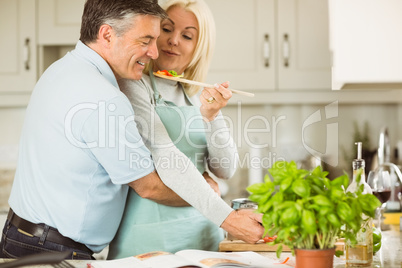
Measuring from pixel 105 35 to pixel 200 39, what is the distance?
411mm

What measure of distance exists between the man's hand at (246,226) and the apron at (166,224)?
198 millimetres

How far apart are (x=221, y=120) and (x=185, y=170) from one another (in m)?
0.42

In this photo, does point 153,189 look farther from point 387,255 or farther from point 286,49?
point 286,49

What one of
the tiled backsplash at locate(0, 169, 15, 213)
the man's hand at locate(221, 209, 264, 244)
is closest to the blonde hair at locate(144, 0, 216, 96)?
the man's hand at locate(221, 209, 264, 244)

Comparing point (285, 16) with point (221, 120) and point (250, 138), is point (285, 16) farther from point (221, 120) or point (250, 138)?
point (221, 120)

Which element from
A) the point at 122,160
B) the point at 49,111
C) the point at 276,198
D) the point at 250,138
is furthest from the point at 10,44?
the point at 276,198

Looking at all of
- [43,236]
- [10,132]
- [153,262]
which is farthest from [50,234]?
[10,132]

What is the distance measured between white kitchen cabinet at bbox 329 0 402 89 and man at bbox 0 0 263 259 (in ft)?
2.16

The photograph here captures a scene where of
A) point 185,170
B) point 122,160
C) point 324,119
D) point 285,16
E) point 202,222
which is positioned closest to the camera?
point 122,160

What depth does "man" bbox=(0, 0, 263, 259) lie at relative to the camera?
144 centimetres

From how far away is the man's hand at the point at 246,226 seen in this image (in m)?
1.47

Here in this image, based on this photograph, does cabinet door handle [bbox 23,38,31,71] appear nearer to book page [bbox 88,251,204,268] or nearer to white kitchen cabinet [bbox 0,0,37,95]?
white kitchen cabinet [bbox 0,0,37,95]

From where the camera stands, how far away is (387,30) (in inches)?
36.9

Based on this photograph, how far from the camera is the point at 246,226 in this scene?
147 cm
